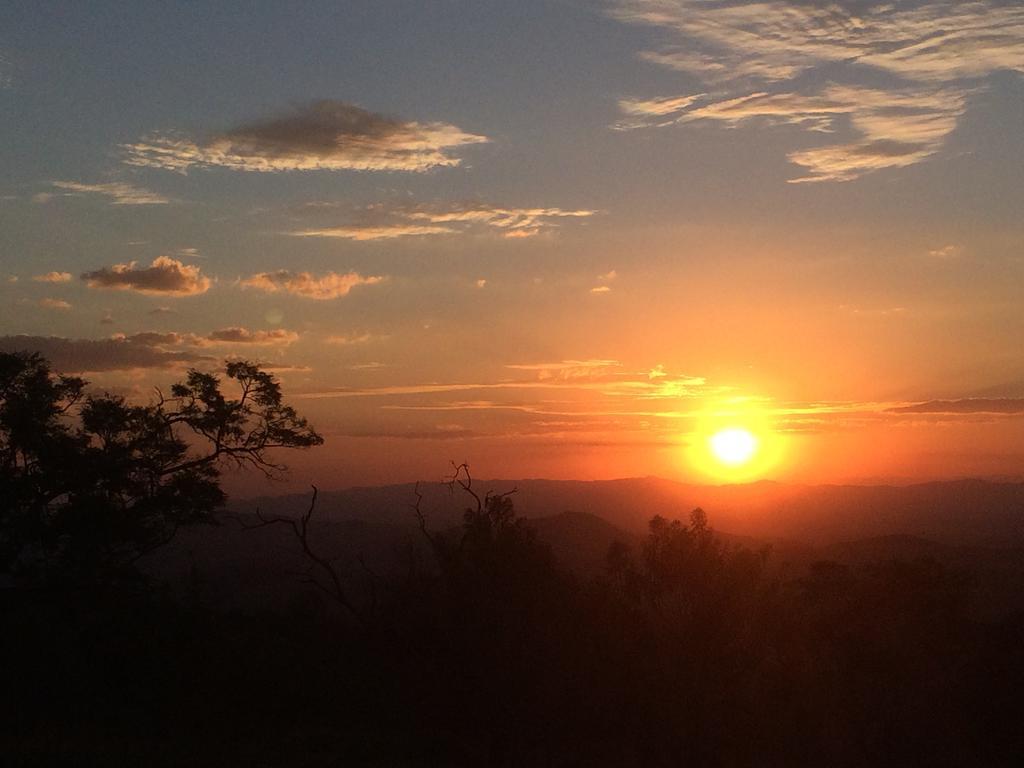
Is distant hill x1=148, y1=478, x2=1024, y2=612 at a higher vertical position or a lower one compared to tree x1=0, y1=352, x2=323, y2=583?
lower

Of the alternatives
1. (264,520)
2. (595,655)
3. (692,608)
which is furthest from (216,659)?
(692,608)

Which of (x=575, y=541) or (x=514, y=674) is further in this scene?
(x=575, y=541)

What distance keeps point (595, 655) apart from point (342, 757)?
5.86m

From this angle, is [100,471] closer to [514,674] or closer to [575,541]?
[514,674]

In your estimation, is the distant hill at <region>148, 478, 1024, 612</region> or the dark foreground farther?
the distant hill at <region>148, 478, 1024, 612</region>

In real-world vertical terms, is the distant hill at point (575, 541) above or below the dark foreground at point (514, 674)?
below

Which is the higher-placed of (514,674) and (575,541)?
(514,674)

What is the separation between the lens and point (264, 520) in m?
25.6

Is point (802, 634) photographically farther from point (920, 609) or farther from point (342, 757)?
point (342, 757)

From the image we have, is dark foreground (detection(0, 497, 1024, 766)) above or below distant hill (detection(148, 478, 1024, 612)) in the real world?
above

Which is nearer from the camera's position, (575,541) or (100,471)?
(100,471)

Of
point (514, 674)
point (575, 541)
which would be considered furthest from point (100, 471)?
point (575, 541)

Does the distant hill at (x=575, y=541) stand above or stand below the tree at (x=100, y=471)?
below

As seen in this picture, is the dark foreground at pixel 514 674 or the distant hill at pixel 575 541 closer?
the dark foreground at pixel 514 674
